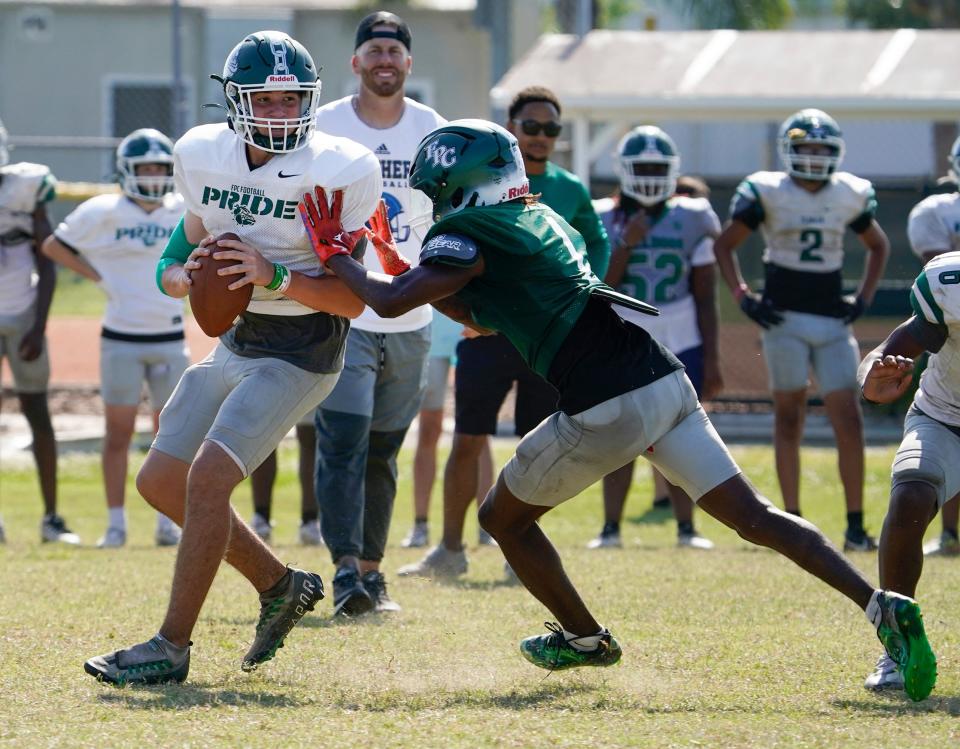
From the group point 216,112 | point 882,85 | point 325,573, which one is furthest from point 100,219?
point 216,112

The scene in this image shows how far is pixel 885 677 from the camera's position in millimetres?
4988

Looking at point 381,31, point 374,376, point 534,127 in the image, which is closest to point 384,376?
point 374,376

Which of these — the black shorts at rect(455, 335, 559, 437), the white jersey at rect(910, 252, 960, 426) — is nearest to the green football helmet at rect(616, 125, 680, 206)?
the black shorts at rect(455, 335, 559, 437)

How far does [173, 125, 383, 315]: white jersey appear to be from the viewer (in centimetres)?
530

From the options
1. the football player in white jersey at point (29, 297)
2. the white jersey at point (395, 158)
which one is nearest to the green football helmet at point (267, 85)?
the white jersey at point (395, 158)

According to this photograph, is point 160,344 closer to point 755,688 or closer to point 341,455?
point 341,455

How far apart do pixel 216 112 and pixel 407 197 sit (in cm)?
1604

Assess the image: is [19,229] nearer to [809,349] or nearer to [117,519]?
[117,519]

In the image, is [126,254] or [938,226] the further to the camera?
[126,254]

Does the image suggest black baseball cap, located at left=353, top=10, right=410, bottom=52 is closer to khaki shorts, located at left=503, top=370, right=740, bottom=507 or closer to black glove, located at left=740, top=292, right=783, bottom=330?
khaki shorts, located at left=503, top=370, right=740, bottom=507

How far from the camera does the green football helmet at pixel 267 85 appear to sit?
5266mm

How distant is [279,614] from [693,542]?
13.8 ft

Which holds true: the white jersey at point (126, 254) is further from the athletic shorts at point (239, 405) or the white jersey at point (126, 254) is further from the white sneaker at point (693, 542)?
the athletic shorts at point (239, 405)

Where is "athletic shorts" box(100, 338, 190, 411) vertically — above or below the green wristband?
below
